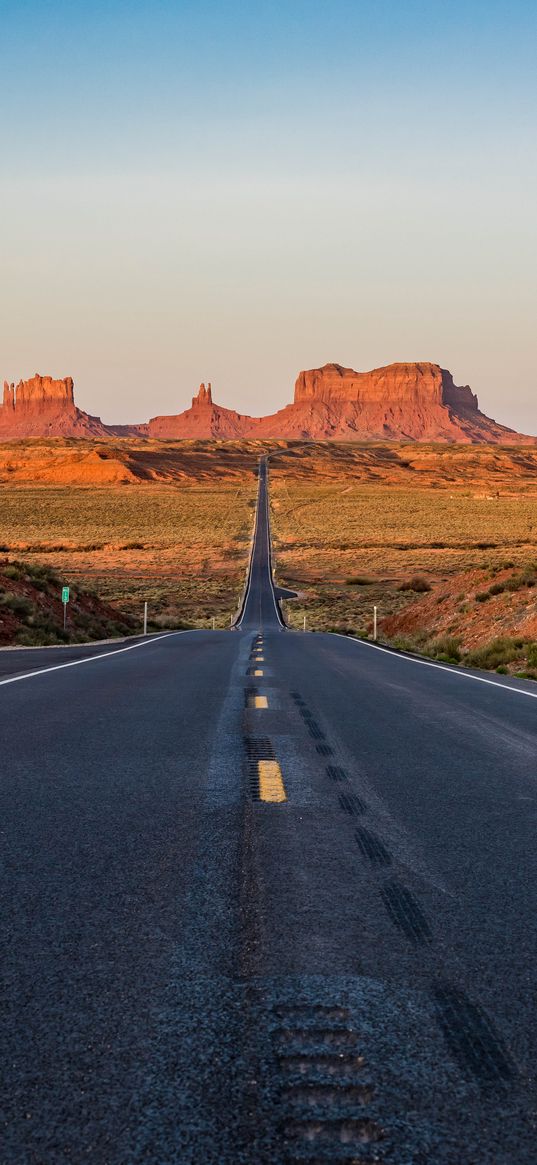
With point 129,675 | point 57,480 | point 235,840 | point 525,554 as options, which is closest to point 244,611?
point 525,554

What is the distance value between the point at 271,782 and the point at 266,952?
3.24 meters

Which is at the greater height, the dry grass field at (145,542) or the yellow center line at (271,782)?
the dry grass field at (145,542)

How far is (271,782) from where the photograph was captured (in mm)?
6992

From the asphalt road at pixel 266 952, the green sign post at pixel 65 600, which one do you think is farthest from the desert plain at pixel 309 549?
the asphalt road at pixel 266 952

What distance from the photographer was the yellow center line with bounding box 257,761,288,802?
6.54 m

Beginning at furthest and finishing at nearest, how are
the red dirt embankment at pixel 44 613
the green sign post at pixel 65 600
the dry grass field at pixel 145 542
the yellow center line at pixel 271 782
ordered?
1. the dry grass field at pixel 145 542
2. the red dirt embankment at pixel 44 613
3. the green sign post at pixel 65 600
4. the yellow center line at pixel 271 782

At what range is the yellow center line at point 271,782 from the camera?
21.5 ft

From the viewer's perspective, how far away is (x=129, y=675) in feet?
50.5

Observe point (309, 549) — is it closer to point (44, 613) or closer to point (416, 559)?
point (416, 559)

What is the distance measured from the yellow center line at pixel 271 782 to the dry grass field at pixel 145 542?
3361 cm

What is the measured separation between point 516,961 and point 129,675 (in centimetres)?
1212

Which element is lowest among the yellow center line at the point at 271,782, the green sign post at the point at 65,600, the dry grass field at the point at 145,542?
Answer: the yellow center line at the point at 271,782

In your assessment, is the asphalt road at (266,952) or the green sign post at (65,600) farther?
the green sign post at (65,600)

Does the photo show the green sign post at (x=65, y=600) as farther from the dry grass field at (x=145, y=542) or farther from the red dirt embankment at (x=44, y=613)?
the dry grass field at (x=145, y=542)
